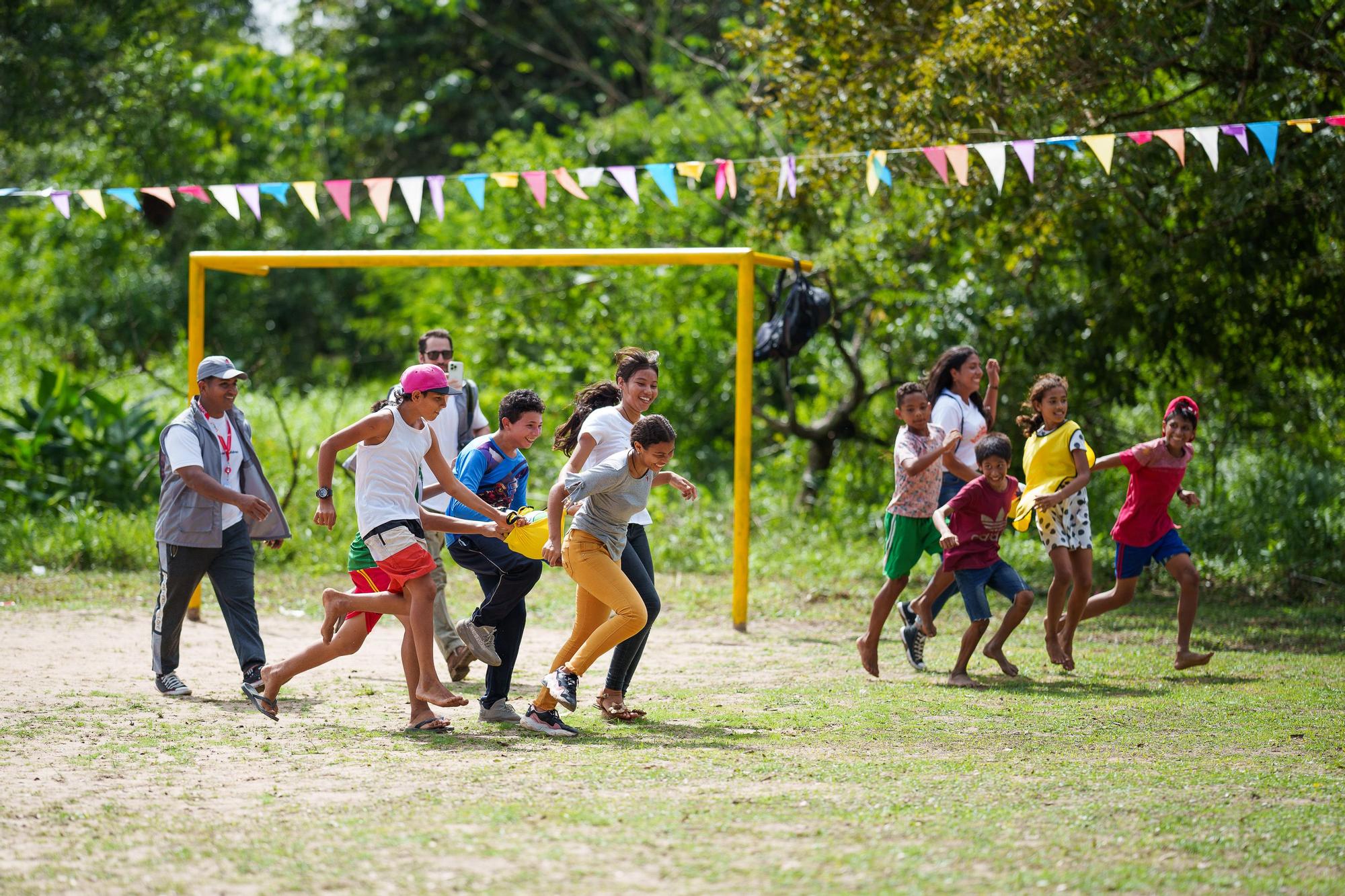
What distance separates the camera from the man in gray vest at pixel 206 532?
7281mm

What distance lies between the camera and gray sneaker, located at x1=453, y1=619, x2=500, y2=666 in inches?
257

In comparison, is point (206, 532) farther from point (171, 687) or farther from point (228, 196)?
point (228, 196)

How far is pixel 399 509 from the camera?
6.31 metres

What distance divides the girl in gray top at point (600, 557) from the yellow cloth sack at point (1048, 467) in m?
2.28

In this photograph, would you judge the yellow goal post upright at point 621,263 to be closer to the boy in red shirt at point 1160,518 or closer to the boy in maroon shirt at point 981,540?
the boy in maroon shirt at point 981,540

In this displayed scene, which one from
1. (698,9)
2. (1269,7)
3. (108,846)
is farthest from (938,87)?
(698,9)

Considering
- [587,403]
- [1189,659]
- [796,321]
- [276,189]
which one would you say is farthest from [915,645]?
[276,189]

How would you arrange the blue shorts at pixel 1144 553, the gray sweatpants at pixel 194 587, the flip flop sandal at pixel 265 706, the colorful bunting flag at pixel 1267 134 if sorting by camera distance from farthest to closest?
the colorful bunting flag at pixel 1267 134 → the blue shorts at pixel 1144 553 → the gray sweatpants at pixel 194 587 → the flip flop sandal at pixel 265 706

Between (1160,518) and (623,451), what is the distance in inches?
130

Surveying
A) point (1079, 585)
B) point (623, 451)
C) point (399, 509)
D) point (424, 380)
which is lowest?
point (1079, 585)

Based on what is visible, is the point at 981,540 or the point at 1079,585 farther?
the point at 1079,585

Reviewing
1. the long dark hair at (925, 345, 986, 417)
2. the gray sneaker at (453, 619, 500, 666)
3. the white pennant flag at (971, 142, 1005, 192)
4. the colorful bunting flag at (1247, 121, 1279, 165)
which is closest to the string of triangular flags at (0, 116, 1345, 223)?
the white pennant flag at (971, 142, 1005, 192)

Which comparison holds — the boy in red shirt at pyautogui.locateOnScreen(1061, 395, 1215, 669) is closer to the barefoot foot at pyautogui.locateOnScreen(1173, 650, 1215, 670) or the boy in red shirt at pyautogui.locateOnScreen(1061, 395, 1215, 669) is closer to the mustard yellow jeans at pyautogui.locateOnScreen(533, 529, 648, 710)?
the barefoot foot at pyautogui.locateOnScreen(1173, 650, 1215, 670)

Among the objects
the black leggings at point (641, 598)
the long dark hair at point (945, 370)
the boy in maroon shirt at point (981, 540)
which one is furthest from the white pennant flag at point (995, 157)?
the black leggings at point (641, 598)
